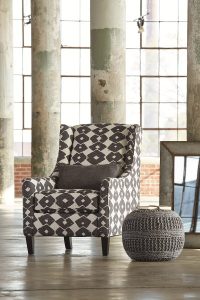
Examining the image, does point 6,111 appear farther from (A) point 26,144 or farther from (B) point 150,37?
(B) point 150,37

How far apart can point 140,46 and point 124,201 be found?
11.6 metres

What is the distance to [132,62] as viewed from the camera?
20.2m

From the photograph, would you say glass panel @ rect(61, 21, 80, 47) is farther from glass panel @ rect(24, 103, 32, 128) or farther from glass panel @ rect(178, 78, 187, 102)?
glass panel @ rect(178, 78, 187, 102)

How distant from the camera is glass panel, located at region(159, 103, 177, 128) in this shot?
66.6 feet

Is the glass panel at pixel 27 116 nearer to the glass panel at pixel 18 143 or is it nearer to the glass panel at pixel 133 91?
the glass panel at pixel 18 143

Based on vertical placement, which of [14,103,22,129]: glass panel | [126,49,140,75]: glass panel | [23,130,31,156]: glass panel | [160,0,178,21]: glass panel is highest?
[160,0,178,21]: glass panel

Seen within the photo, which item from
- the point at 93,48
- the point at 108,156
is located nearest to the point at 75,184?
the point at 108,156

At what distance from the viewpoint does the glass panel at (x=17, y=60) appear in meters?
20.2

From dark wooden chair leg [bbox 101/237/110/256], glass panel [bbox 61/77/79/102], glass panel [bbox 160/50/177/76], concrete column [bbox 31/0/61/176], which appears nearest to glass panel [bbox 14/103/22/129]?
glass panel [bbox 61/77/79/102]

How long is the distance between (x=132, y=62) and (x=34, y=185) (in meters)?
Result: 11.8

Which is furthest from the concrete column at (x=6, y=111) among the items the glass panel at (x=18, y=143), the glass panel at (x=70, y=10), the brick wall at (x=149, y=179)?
the glass panel at (x=70, y=10)

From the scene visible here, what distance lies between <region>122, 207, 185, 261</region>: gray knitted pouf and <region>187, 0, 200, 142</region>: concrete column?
3.97ft

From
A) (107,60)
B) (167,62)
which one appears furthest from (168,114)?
(107,60)

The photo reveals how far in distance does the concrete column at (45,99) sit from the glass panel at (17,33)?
529 centimetres
